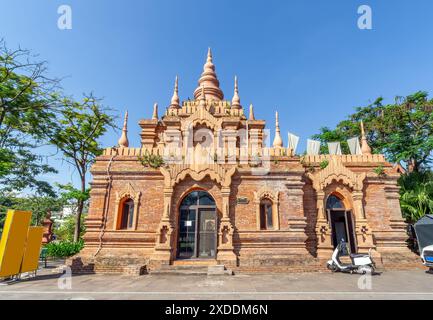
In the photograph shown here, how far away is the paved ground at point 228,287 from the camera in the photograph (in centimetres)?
643

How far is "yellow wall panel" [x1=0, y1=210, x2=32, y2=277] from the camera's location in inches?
343

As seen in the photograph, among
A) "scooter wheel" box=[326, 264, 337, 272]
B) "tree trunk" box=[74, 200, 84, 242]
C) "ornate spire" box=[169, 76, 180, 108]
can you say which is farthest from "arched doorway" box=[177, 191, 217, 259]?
"tree trunk" box=[74, 200, 84, 242]

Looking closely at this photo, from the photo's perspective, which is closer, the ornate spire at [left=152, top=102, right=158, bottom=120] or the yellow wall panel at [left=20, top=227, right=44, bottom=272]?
the yellow wall panel at [left=20, top=227, right=44, bottom=272]

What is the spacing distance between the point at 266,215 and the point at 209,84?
1382cm

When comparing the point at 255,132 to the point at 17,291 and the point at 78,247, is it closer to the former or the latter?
the point at 17,291

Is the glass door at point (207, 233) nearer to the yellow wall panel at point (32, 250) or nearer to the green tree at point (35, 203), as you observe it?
the yellow wall panel at point (32, 250)

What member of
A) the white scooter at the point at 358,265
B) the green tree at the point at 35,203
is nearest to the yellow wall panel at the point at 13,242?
the white scooter at the point at 358,265

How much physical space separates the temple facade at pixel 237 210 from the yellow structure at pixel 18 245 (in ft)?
5.95

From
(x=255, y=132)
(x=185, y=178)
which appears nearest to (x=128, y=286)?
(x=185, y=178)

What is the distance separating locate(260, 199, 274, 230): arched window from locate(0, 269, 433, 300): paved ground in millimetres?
2880

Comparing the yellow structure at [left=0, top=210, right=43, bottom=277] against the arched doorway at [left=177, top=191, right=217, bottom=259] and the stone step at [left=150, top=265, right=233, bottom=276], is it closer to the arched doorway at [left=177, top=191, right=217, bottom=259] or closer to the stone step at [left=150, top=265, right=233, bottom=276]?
the stone step at [left=150, top=265, right=233, bottom=276]

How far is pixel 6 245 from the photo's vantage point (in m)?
8.77

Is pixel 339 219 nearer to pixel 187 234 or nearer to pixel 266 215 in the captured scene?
pixel 266 215
